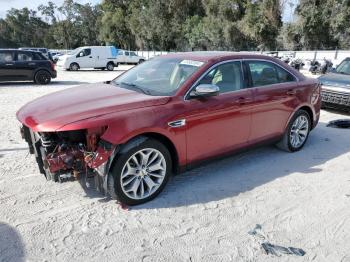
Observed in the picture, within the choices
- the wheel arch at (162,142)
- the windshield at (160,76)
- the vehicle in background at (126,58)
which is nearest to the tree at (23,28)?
the vehicle in background at (126,58)

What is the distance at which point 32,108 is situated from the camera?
13.6ft

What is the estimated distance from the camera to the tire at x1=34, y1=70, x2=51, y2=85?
50.1ft

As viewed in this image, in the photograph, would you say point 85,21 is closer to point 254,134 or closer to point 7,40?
point 7,40

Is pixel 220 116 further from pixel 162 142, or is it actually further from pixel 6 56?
pixel 6 56

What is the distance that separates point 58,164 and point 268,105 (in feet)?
9.95

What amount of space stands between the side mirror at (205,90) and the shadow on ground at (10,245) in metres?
2.40

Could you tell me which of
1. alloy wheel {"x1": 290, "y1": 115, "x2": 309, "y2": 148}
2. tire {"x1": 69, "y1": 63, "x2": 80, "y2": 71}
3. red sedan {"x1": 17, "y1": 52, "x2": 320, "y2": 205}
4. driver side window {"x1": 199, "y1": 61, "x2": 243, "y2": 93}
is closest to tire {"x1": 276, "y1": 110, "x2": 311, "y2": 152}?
alloy wheel {"x1": 290, "y1": 115, "x2": 309, "y2": 148}

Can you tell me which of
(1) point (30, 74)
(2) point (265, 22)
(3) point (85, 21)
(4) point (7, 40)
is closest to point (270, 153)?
(1) point (30, 74)

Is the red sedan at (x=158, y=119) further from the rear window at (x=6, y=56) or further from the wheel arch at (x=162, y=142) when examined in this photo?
the rear window at (x=6, y=56)

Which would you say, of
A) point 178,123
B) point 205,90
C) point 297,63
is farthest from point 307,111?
point 297,63

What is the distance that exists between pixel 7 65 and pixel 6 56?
1.21 ft

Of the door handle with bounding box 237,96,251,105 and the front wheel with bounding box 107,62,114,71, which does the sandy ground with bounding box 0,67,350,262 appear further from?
the front wheel with bounding box 107,62,114,71

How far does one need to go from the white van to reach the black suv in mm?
9085

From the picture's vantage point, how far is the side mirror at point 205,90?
4102 mm
